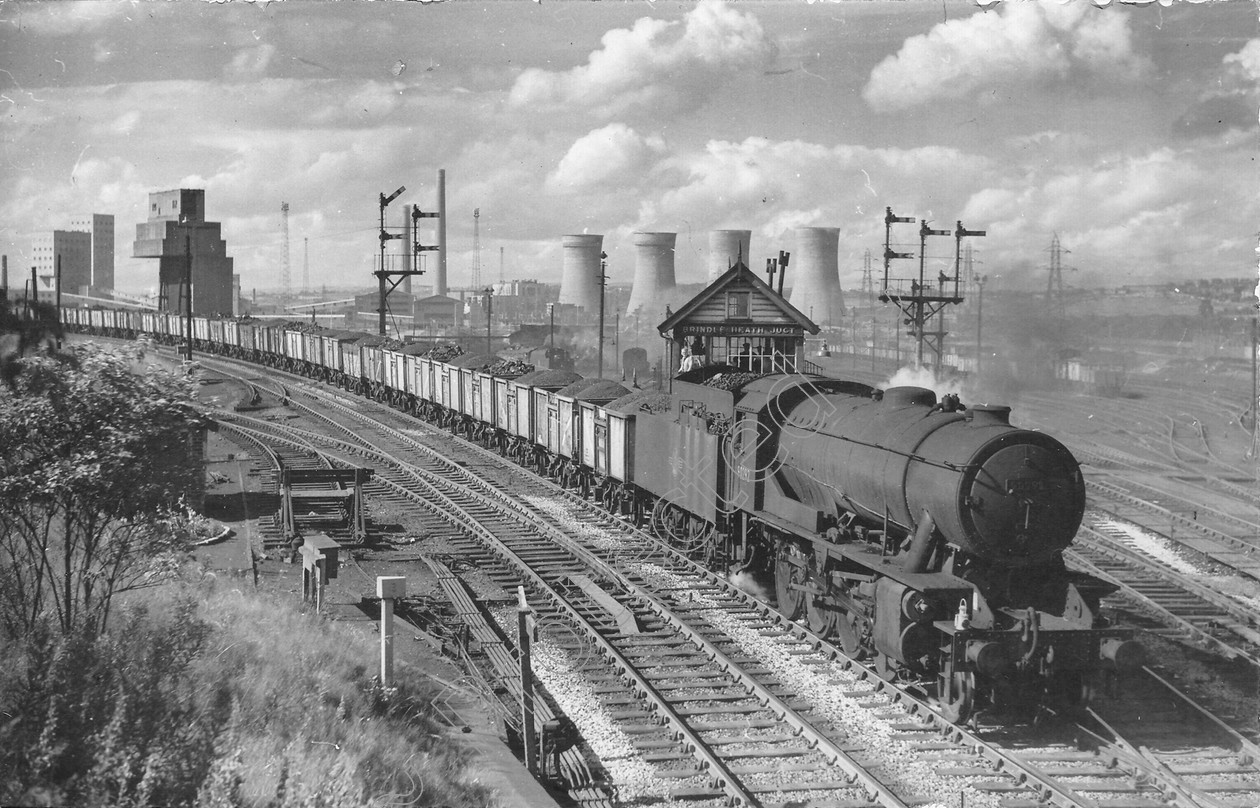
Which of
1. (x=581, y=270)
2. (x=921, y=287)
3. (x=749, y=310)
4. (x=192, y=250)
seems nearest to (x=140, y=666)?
(x=749, y=310)

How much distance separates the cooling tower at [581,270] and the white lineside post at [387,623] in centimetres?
6166

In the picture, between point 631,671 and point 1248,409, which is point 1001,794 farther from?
point 1248,409

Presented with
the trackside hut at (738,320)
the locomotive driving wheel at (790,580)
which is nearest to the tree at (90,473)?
the locomotive driving wheel at (790,580)

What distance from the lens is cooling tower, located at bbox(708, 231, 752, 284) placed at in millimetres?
58969

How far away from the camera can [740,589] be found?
1744 cm

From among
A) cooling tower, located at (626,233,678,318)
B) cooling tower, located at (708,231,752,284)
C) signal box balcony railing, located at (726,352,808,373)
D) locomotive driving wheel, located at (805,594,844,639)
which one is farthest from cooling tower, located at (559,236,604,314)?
locomotive driving wheel, located at (805,594,844,639)

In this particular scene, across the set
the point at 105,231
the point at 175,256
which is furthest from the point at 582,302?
the point at 105,231

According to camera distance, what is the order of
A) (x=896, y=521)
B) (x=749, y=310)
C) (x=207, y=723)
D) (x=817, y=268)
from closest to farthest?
(x=207, y=723) < (x=896, y=521) < (x=749, y=310) < (x=817, y=268)

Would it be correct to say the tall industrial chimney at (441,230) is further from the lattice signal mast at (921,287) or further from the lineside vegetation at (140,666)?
the lineside vegetation at (140,666)

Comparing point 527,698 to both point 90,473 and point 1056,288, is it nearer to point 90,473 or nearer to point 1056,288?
point 90,473

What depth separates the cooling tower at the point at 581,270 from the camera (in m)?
74.8

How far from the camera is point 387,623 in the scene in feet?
39.7

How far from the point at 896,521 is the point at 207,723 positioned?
773cm

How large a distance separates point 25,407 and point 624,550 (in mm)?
12162
